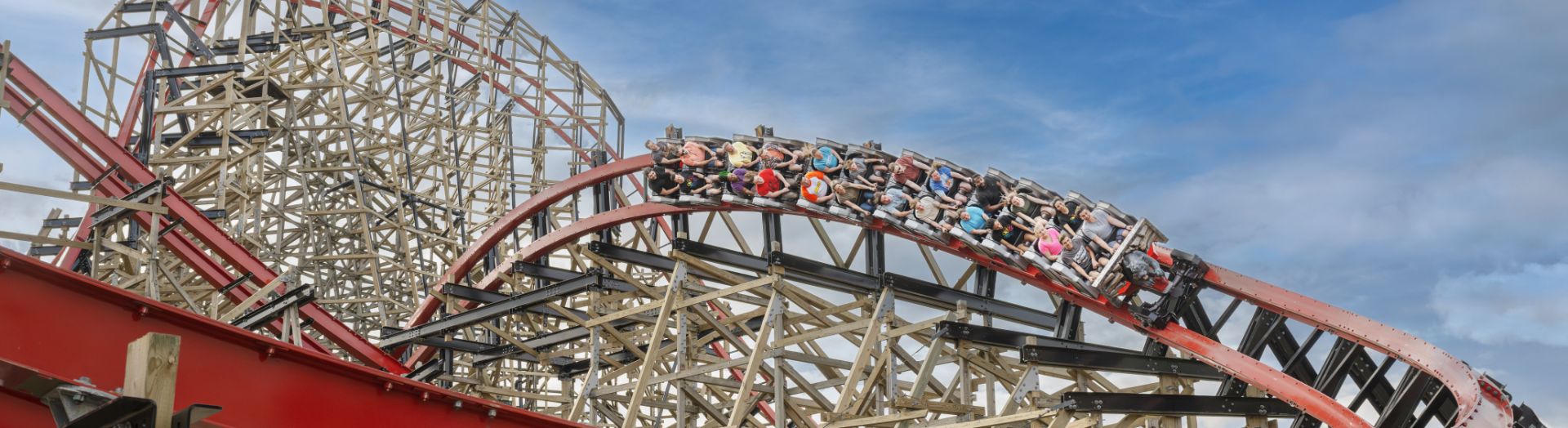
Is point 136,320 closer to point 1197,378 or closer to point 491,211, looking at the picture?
point 1197,378

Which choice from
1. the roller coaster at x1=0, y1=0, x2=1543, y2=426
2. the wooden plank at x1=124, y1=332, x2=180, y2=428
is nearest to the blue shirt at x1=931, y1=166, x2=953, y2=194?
the roller coaster at x1=0, y1=0, x2=1543, y2=426

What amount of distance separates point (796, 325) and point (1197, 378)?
4.64 meters

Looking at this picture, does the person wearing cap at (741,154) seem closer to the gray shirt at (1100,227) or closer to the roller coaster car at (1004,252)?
the roller coaster car at (1004,252)

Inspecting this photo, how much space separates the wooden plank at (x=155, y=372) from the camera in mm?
5527

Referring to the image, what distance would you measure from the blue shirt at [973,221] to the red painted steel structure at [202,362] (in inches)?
212

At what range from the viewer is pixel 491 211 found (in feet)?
70.6

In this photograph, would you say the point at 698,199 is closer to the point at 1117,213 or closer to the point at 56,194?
the point at 1117,213

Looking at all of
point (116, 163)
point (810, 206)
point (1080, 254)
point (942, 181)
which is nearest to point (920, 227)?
point (942, 181)

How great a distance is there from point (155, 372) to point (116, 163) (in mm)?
8231

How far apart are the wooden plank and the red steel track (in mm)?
9125

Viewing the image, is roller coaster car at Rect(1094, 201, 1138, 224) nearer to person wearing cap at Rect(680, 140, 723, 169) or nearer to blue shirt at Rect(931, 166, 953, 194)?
blue shirt at Rect(931, 166, 953, 194)

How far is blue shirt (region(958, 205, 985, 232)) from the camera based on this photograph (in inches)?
552

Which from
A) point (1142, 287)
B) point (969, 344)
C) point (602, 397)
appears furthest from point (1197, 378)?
point (602, 397)

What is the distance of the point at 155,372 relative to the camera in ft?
18.3
